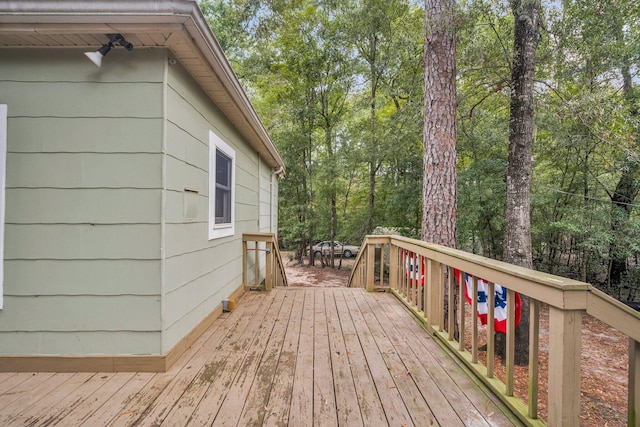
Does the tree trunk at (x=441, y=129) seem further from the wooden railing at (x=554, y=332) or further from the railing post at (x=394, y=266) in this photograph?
the wooden railing at (x=554, y=332)

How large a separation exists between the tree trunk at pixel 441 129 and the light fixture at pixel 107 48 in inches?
128

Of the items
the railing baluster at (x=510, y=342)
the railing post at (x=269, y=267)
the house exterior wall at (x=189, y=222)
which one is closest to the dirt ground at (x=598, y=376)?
the railing baluster at (x=510, y=342)

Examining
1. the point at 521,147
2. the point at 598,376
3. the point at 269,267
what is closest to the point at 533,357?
the point at 269,267

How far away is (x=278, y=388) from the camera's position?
183 cm

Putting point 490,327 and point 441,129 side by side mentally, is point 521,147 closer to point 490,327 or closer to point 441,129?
point 441,129

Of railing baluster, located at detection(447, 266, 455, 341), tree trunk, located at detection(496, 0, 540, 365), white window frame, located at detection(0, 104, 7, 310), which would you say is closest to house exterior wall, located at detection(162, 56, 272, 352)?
white window frame, located at detection(0, 104, 7, 310)

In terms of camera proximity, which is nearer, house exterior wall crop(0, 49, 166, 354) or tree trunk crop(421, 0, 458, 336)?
house exterior wall crop(0, 49, 166, 354)

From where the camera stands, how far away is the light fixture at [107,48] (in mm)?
1937

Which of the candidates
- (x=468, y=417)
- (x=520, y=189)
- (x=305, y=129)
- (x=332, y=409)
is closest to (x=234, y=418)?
(x=332, y=409)

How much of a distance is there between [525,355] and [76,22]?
6841 millimetres

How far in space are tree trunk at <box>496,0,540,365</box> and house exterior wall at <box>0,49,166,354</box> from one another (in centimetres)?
480

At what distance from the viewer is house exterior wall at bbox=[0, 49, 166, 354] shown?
79.4 inches

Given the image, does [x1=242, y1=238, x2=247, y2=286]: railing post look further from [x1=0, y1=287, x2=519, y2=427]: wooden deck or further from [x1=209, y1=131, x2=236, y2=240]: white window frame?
[x1=0, y1=287, x2=519, y2=427]: wooden deck

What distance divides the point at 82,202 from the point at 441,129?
3736 mm
